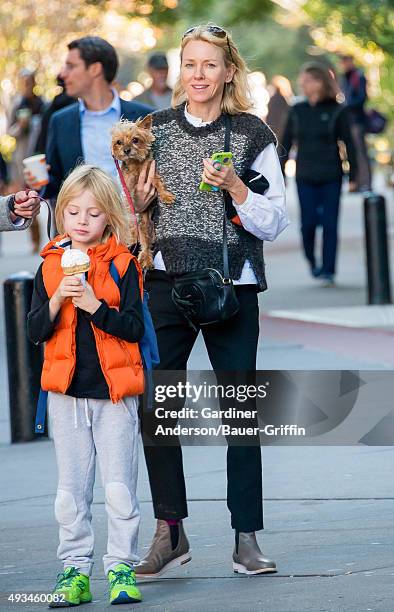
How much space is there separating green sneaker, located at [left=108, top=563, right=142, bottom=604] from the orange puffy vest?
56 centimetres

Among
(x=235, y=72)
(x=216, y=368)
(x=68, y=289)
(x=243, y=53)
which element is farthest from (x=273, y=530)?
(x=243, y=53)

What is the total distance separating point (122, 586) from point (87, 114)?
3411mm

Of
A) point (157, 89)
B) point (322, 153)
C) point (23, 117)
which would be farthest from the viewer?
point (23, 117)

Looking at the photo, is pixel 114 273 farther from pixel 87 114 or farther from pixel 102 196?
pixel 87 114

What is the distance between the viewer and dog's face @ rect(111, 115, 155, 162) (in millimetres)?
5512

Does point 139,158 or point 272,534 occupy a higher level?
point 139,158

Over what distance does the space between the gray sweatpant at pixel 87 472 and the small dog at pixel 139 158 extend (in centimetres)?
63

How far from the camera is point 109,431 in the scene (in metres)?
5.24

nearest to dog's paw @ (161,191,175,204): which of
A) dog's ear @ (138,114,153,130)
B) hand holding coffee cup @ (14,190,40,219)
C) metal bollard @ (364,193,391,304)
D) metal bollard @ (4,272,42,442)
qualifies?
dog's ear @ (138,114,153,130)

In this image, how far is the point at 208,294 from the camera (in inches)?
214

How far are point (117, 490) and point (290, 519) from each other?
4.63 feet

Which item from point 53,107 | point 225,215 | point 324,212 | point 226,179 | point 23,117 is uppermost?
point 23,117

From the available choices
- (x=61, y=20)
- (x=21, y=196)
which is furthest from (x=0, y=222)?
(x=61, y=20)

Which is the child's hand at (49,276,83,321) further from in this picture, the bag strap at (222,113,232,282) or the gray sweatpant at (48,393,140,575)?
the bag strap at (222,113,232,282)
